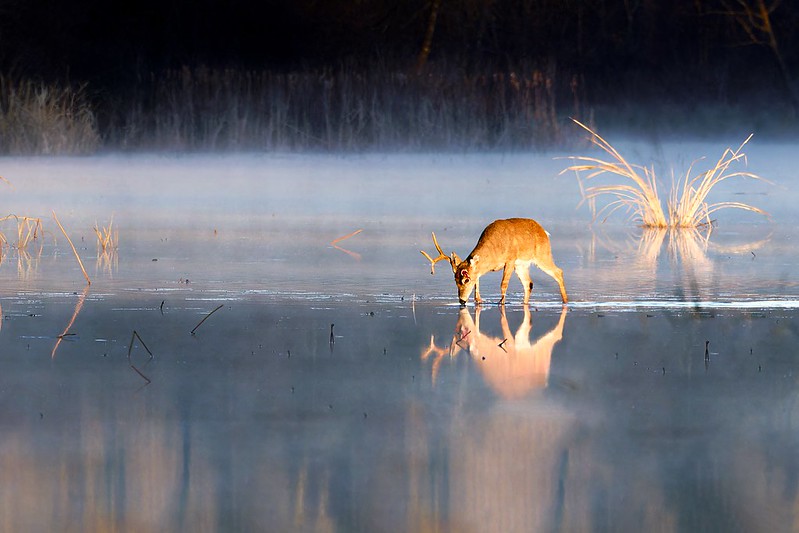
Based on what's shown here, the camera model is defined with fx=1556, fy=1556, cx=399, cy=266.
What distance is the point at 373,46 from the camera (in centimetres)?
2814

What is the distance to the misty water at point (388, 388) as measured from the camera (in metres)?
3.60

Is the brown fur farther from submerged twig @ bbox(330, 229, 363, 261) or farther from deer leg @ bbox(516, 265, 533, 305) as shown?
submerged twig @ bbox(330, 229, 363, 261)

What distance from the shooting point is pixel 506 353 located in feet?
18.6

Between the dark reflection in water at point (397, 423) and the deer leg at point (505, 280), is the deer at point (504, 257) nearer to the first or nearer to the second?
the deer leg at point (505, 280)

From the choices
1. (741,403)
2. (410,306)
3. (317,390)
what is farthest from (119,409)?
(410,306)

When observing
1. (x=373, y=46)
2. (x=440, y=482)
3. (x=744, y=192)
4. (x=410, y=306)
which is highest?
(x=373, y=46)

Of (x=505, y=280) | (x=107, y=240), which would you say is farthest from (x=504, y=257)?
(x=107, y=240)

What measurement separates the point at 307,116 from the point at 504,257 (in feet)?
51.0

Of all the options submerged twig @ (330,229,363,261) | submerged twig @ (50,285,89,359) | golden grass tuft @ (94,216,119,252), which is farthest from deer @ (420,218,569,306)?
golden grass tuft @ (94,216,119,252)

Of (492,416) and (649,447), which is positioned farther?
(492,416)

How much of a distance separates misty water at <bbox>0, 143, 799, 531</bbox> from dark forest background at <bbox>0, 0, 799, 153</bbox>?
36.7 ft

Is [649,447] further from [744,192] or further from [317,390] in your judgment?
[744,192]

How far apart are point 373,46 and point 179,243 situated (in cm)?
1863

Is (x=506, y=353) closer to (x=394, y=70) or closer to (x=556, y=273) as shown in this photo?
(x=556, y=273)
